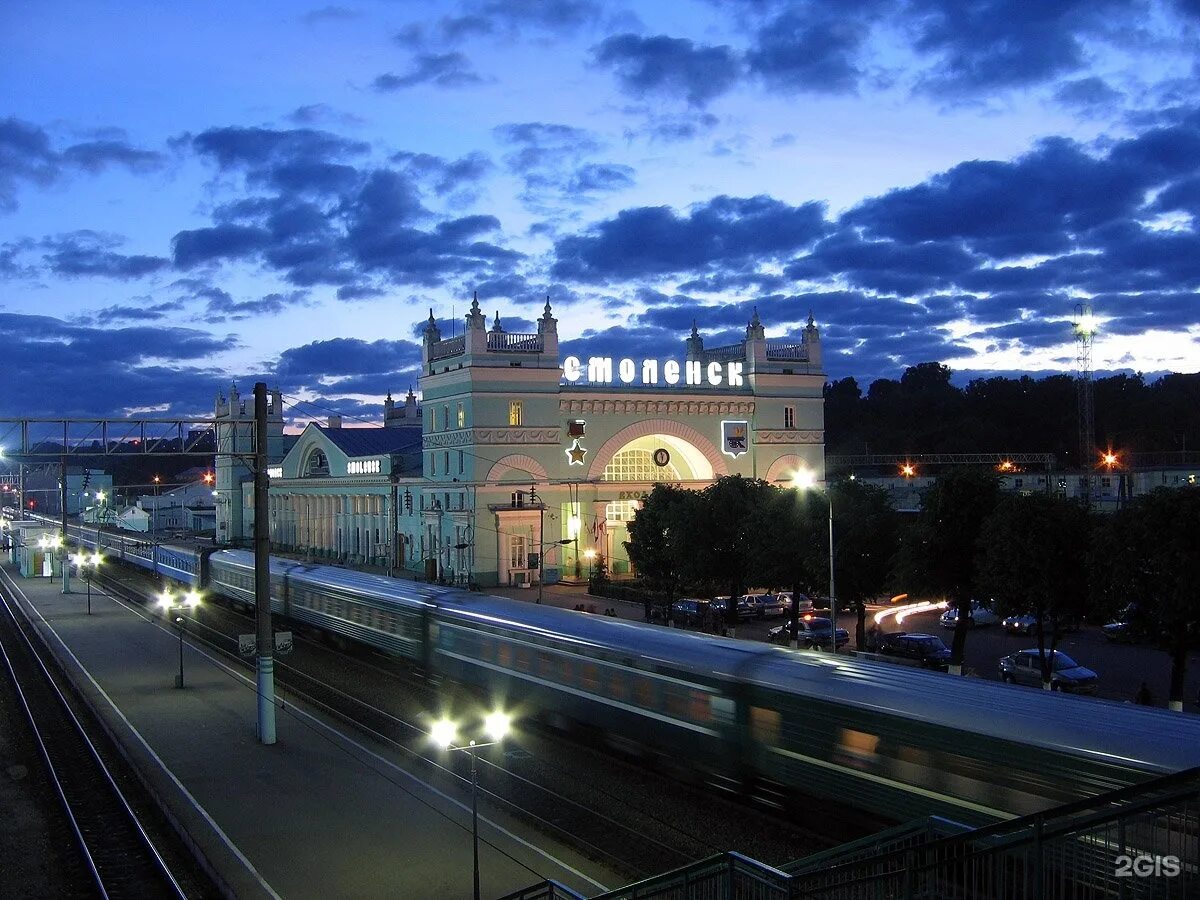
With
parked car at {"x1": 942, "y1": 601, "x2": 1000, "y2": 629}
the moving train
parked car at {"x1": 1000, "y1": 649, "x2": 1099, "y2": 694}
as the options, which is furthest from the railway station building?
the moving train

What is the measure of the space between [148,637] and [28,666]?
20.5 ft

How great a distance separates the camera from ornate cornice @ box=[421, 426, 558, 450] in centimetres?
5912

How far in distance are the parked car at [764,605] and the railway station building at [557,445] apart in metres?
10.3

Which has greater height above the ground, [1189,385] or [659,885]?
[1189,385]

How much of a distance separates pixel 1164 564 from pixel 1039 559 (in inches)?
168

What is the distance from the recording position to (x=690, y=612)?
160ft

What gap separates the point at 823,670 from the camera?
57.9 feet

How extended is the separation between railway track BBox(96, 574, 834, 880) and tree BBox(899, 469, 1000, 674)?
51.0 feet

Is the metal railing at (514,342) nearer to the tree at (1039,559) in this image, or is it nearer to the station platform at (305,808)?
the station platform at (305,808)

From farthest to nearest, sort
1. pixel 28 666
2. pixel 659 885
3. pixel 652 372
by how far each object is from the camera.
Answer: pixel 652 372 → pixel 28 666 → pixel 659 885

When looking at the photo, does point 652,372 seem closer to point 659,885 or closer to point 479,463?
point 479,463

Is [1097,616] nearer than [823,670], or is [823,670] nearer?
[823,670]

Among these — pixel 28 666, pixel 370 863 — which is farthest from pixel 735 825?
pixel 28 666

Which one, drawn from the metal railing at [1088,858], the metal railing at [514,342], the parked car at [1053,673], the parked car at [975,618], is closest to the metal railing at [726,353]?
the metal railing at [514,342]
